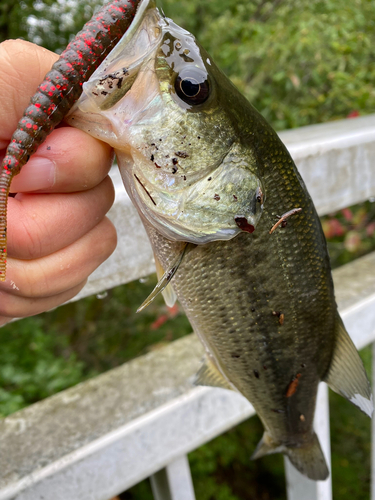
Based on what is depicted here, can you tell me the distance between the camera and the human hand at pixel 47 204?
1.69ft

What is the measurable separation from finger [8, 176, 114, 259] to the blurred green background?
1.70m

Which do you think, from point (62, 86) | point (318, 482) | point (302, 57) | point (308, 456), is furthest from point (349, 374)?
point (302, 57)

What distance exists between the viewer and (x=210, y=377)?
3.21ft

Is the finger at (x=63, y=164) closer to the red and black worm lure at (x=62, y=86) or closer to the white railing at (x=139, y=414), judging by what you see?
the red and black worm lure at (x=62, y=86)

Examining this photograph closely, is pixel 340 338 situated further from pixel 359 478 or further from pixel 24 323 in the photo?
pixel 359 478

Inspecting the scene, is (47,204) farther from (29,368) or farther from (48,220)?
(29,368)

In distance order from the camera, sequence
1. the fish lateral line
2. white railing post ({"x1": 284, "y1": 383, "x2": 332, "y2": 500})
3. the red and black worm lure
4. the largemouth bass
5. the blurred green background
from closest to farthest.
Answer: the red and black worm lure < the largemouth bass < the fish lateral line < white railing post ({"x1": 284, "y1": 383, "x2": 332, "y2": 500}) < the blurred green background

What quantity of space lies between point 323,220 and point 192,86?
2354 mm

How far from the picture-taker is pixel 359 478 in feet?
9.07

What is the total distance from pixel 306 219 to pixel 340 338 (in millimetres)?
329

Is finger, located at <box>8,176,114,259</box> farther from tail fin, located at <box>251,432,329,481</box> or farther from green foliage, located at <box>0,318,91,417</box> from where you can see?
green foliage, located at <box>0,318,91,417</box>

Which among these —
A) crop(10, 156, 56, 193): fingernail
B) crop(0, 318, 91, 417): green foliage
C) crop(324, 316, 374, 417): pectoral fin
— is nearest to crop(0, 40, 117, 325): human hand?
crop(10, 156, 56, 193): fingernail

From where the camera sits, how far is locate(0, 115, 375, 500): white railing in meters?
0.89

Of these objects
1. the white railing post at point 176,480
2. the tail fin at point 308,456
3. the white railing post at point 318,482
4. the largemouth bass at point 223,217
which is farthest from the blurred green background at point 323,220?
the largemouth bass at point 223,217
